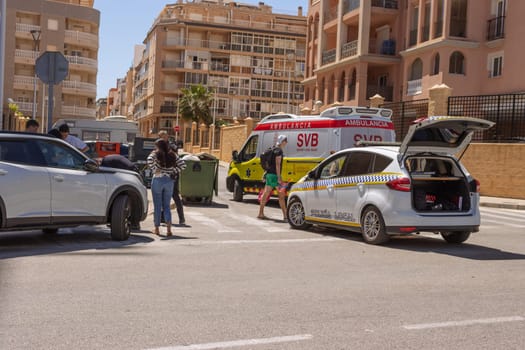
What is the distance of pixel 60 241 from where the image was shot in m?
11.2

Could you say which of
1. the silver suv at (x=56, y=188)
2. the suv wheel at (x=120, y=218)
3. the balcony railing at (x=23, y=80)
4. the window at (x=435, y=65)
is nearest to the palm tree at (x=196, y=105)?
the balcony railing at (x=23, y=80)

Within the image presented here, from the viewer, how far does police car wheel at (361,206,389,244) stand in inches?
446

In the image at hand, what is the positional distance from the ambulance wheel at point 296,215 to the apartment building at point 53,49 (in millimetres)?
58105

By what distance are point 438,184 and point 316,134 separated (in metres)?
6.56

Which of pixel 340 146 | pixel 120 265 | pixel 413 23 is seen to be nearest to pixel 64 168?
pixel 120 265

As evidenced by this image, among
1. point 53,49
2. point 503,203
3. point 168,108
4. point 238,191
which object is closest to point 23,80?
point 53,49

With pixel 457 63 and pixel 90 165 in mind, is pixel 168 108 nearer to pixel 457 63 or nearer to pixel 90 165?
pixel 457 63

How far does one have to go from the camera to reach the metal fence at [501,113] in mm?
25391

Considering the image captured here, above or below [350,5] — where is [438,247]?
below

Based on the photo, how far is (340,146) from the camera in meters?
17.5

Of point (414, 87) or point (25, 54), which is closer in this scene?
point (414, 87)

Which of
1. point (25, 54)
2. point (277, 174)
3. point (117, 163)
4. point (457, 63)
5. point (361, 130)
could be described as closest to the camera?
point (117, 163)

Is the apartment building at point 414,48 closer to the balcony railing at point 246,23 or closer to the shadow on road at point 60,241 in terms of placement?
the shadow on road at point 60,241

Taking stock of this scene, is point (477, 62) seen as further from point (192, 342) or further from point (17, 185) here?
point (192, 342)
